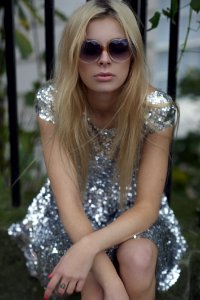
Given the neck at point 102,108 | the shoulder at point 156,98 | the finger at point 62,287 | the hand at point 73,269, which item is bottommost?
the finger at point 62,287

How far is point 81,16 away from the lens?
6.70 ft

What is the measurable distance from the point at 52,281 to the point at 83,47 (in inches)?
26.2

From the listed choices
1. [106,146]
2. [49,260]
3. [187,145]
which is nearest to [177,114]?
[106,146]

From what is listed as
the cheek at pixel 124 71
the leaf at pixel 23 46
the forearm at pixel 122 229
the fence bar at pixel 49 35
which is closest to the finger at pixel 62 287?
the forearm at pixel 122 229

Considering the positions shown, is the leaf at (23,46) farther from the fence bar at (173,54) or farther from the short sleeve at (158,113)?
the short sleeve at (158,113)

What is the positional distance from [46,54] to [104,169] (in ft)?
1.75

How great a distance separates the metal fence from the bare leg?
1.82 feet

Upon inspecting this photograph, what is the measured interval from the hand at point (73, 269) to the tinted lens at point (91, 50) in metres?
0.53

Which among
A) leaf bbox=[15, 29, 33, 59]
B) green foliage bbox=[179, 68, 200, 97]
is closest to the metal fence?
leaf bbox=[15, 29, 33, 59]

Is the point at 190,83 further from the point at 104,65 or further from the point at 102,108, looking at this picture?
the point at 104,65

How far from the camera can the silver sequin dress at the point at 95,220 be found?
2.21 meters

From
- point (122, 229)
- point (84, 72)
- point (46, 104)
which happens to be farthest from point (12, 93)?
point (122, 229)

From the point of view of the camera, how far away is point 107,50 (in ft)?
6.63

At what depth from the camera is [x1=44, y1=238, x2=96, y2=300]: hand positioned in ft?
6.41
